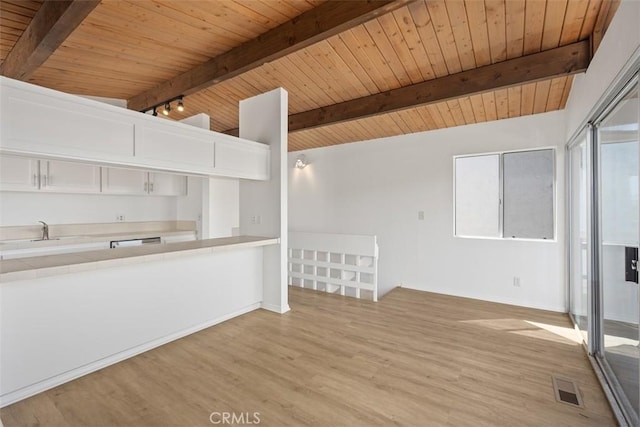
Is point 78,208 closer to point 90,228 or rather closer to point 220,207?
point 90,228

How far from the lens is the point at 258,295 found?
3707 millimetres

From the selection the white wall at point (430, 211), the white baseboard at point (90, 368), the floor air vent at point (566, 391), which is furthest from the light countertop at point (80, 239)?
the floor air vent at point (566, 391)

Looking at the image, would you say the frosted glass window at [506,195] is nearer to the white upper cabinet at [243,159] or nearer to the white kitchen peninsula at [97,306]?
the white upper cabinet at [243,159]

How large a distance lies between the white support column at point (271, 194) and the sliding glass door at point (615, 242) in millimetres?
2923

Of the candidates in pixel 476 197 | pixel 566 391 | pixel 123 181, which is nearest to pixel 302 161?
pixel 123 181

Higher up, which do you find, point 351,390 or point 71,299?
point 71,299

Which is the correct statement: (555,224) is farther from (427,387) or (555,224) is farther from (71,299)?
(71,299)

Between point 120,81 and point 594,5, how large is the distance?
16.5 feet

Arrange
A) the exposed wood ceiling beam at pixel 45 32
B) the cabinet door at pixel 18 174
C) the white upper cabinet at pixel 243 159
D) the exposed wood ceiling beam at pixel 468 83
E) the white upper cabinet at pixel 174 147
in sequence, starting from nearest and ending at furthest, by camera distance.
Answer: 1. the exposed wood ceiling beam at pixel 45 32
2. the white upper cabinet at pixel 174 147
3. the exposed wood ceiling beam at pixel 468 83
4. the white upper cabinet at pixel 243 159
5. the cabinet door at pixel 18 174

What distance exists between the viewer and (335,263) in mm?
4523

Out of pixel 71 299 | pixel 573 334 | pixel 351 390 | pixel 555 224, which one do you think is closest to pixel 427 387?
pixel 351 390

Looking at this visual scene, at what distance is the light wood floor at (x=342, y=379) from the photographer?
1.82 m

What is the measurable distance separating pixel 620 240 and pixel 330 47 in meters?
2.89

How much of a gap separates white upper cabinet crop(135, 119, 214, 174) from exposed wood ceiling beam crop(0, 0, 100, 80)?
84 cm
